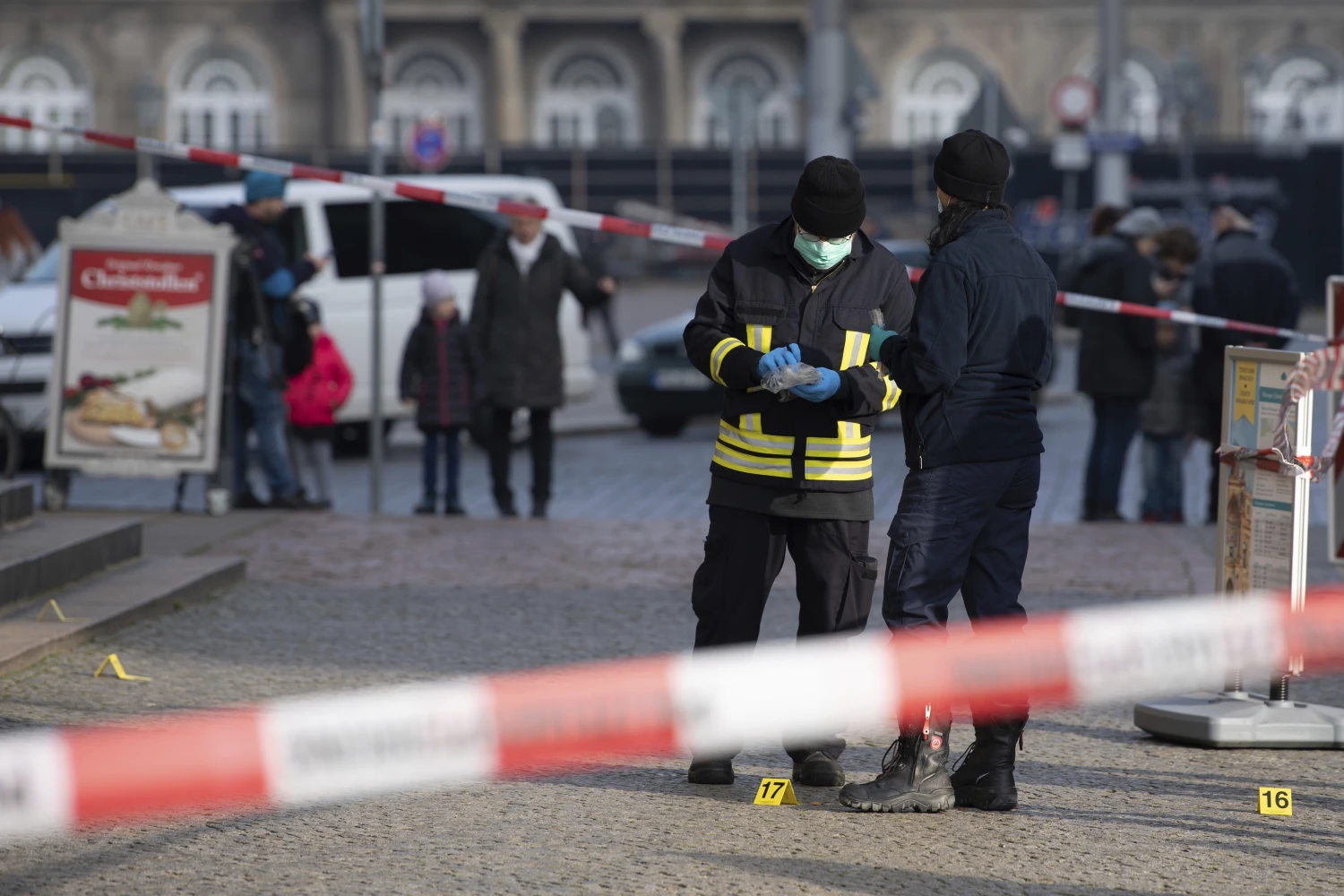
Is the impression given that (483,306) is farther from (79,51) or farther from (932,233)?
(79,51)

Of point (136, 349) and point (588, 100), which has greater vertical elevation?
point (588, 100)

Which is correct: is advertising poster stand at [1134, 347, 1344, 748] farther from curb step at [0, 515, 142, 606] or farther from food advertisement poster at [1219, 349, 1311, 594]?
curb step at [0, 515, 142, 606]

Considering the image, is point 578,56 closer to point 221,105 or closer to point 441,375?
point 221,105

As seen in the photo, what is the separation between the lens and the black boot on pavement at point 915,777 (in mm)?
5113

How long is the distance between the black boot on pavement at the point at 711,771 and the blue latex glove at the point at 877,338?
1130 millimetres

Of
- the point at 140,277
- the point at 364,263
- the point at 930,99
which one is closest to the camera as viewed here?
the point at 140,277

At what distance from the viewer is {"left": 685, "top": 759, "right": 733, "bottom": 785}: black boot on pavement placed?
5379mm

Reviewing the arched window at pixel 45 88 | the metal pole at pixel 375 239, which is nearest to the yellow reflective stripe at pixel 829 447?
the metal pole at pixel 375 239

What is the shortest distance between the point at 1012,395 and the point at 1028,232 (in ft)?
80.0

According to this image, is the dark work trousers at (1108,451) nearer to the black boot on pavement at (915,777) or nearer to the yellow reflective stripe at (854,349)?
the yellow reflective stripe at (854,349)

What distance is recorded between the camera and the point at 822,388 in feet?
16.8

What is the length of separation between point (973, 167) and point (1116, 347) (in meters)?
5.95

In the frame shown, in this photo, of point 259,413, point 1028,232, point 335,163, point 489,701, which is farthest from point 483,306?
point 335,163

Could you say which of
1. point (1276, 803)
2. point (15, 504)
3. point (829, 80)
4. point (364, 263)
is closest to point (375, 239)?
point (15, 504)
